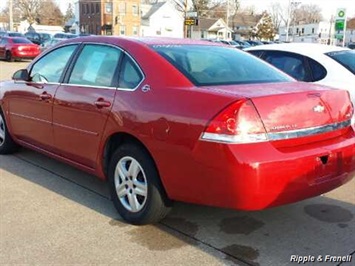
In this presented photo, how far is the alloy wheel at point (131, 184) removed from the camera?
395 centimetres

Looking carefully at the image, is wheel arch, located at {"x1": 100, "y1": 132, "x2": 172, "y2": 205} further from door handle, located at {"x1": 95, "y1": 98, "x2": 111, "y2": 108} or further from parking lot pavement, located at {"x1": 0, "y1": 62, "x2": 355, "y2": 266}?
parking lot pavement, located at {"x1": 0, "y1": 62, "x2": 355, "y2": 266}

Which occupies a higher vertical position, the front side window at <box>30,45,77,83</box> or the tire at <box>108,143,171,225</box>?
the front side window at <box>30,45,77,83</box>

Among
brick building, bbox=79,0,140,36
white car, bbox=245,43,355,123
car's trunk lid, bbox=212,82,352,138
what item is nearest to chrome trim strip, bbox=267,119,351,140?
car's trunk lid, bbox=212,82,352,138

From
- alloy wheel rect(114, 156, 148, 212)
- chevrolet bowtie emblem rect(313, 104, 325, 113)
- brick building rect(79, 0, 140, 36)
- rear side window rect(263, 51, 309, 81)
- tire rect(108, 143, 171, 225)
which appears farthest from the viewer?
brick building rect(79, 0, 140, 36)

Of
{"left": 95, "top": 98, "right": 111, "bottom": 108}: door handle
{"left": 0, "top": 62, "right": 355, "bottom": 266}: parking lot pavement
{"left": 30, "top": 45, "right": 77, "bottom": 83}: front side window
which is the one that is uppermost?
{"left": 30, "top": 45, "right": 77, "bottom": 83}: front side window

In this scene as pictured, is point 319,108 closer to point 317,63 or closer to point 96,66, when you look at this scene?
point 96,66

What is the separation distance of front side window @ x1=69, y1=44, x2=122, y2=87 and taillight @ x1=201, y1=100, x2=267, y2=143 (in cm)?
129

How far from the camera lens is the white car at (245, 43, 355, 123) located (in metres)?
6.18

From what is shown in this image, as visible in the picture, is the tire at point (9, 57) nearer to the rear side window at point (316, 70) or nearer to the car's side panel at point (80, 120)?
the rear side window at point (316, 70)

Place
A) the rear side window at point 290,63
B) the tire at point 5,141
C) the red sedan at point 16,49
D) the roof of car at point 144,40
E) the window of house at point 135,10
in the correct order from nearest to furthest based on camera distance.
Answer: the roof of car at point 144,40
the tire at point 5,141
the rear side window at point 290,63
the red sedan at point 16,49
the window of house at point 135,10

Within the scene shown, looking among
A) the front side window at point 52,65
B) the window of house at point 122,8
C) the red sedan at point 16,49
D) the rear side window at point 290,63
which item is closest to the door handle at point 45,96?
the front side window at point 52,65

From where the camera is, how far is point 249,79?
159 inches

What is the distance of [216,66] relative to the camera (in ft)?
13.5

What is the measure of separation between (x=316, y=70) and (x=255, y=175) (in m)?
3.69
